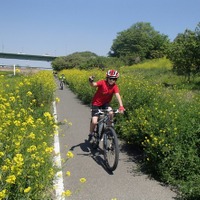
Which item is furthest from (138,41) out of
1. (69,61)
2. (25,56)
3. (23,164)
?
(23,164)

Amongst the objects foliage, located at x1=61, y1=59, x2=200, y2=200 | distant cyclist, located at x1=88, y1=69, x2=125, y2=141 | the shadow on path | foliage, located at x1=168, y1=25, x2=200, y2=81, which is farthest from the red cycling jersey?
foliage, located at x1=168, y1=25, x2=200, y2=81

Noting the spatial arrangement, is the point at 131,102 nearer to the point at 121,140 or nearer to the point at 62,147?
the point at 121,140

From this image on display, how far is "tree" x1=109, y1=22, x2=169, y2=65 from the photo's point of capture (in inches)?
3570

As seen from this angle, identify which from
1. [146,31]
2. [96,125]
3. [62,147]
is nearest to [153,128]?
[96,125]

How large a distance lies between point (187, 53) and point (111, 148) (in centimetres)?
1963

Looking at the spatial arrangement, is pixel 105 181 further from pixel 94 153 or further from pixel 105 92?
pixel 105 92

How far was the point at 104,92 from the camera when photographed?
7441 mm

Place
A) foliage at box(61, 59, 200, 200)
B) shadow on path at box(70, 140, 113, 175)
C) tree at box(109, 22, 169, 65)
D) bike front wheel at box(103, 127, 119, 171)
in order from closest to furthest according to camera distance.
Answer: foliage at box(61, 59, 200, 200) → bike front wheel at box(103, 127, 119, 171) → shadow on path at box(70, 140, 113, 175) → tree at box(109, 22, 169, 65)

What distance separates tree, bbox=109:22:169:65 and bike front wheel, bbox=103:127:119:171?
264ft

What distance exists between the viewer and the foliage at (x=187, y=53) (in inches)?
947

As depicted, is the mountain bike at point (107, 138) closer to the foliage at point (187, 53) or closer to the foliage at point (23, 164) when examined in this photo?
the foliage at point (23, 164)

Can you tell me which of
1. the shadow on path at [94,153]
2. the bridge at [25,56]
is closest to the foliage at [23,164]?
the shadow on path at [94,153]

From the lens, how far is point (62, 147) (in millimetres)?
8328

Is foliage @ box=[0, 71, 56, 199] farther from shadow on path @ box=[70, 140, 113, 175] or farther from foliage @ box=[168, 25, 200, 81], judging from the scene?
foliage @ box=[168, 25, 200, 81]
